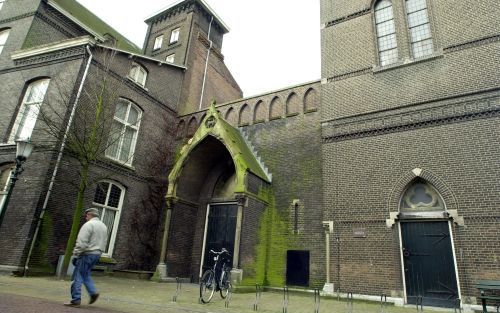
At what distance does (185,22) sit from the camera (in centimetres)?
2575

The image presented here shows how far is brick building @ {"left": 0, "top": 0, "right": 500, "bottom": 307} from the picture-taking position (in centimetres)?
1010

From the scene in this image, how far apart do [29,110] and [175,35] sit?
1419 cm

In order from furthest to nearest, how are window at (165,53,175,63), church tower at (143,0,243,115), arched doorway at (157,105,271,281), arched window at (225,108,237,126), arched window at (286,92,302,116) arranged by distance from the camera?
window at (165,53,175,63) < church tower at (143,0,243,115) < arched window at (225,108,237,126) < arched window at (286,92,302,116) < arched doorway at (157,105,271,281)

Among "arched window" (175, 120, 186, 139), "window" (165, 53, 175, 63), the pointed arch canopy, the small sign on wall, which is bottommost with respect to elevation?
the small sign on wall

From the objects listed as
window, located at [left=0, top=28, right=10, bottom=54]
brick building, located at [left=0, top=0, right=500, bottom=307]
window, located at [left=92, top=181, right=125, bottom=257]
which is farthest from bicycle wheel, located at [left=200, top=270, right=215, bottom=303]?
window, located at [left=0, top=28, right=10, bottom=54]

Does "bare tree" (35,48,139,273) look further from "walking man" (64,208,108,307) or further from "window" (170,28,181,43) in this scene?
"window" (170,28,181,43)

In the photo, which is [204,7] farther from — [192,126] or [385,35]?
[385,35]

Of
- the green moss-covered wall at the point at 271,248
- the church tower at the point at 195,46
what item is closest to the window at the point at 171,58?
the church tower at the point at 195,46

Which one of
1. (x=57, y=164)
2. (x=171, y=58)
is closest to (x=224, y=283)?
(x=57, y=164)

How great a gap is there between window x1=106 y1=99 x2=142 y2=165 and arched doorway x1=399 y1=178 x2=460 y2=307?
1241 centimetres

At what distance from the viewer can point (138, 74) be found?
18.2 metres

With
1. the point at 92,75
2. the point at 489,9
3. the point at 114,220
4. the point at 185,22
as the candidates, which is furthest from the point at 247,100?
the point at 185,22

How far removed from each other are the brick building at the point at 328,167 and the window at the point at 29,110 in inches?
11.2

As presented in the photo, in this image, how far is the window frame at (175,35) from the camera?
84.8ft
